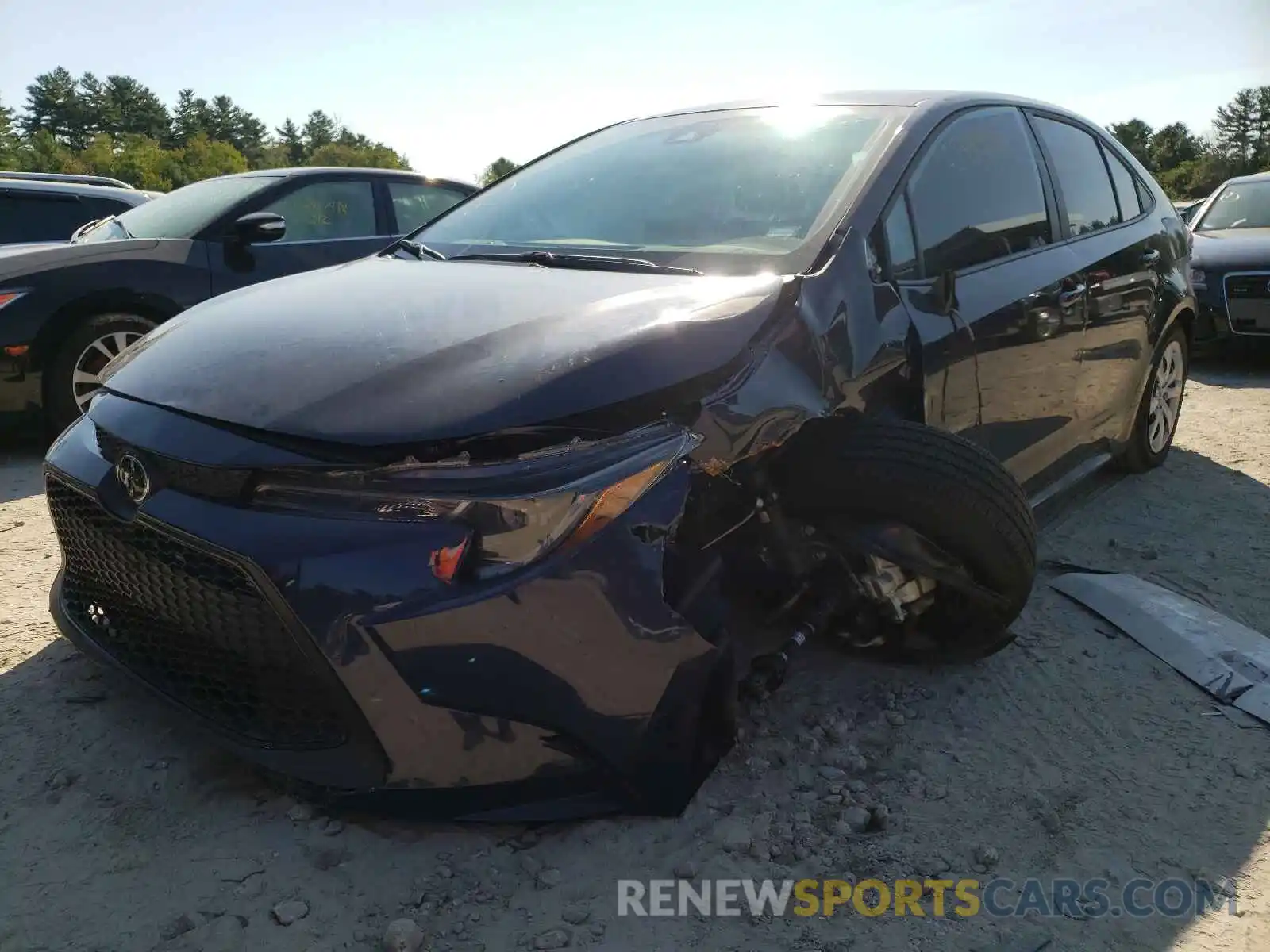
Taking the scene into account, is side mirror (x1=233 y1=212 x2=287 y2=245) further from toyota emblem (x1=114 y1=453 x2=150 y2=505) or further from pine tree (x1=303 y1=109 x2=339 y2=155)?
pine tree (x1=303 y1=109 x2=339 y2=155)

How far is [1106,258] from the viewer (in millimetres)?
3713

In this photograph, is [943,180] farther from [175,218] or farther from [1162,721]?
[175,218]

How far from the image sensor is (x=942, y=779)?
225cm

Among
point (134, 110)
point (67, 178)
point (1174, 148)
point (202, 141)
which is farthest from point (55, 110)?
point (1174, 148)

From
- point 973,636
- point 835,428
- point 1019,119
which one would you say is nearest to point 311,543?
point 835,428

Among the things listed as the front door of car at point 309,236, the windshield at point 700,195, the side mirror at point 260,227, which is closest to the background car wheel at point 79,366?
the front door of car at point 309,236

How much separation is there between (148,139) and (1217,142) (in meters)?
84.7

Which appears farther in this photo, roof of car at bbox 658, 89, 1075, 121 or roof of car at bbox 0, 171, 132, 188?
roof of car at bbox 0, 171, 132, 188

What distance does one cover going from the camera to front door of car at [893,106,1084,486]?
2.72 metres

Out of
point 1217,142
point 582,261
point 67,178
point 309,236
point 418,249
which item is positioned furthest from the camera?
point 1217,142

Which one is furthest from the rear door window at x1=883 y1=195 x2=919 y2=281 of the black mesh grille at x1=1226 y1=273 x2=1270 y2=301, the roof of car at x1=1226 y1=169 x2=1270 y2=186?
the roof of car at x1=1226 y1=169 x2=1270 y2=186

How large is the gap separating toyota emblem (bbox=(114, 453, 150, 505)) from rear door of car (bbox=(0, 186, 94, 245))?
625cm

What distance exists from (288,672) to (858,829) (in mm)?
1213

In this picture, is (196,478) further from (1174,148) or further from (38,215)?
(1174,148)
